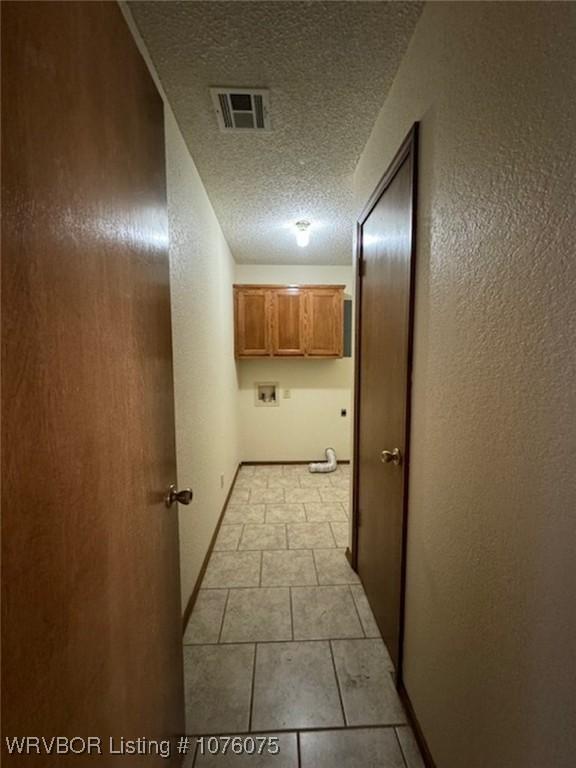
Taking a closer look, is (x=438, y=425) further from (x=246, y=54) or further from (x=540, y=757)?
(x=246, y=54)

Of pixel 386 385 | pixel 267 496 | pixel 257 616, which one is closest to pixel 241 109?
pixel 386 385

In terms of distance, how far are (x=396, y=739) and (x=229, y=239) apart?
3705 millimetres

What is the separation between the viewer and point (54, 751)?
1.79 ft

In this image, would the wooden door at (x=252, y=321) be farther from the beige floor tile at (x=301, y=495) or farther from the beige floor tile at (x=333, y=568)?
the beige floor tile at (x=333, y=568)

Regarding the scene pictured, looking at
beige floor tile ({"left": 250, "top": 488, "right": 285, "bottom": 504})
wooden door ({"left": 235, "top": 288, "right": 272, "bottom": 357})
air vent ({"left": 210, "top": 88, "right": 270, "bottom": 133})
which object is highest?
air vent ({"left": 210, "top": 88, "right": 270, "bottom": 133})

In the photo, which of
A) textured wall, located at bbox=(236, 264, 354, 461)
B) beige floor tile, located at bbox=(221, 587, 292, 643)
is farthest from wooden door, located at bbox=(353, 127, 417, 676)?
textured wall, located at bbox=(236, 264, 354, 461)

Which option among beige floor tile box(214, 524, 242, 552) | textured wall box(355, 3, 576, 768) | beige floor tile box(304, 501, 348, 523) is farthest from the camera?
beige floor tile box(304, 501, 348, 523)

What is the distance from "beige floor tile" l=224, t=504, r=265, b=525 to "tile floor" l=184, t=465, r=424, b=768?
21cm

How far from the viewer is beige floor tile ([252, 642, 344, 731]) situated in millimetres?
1385

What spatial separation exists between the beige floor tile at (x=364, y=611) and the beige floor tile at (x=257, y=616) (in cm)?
40

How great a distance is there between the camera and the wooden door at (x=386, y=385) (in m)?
1.41

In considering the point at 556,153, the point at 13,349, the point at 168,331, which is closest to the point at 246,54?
the point at 168,331

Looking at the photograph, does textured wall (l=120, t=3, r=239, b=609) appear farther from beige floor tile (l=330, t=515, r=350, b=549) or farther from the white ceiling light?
beige floor tile (l=330, t=515, r=350, b=549)

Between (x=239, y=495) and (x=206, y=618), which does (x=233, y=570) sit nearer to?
(x=206, y=618)
